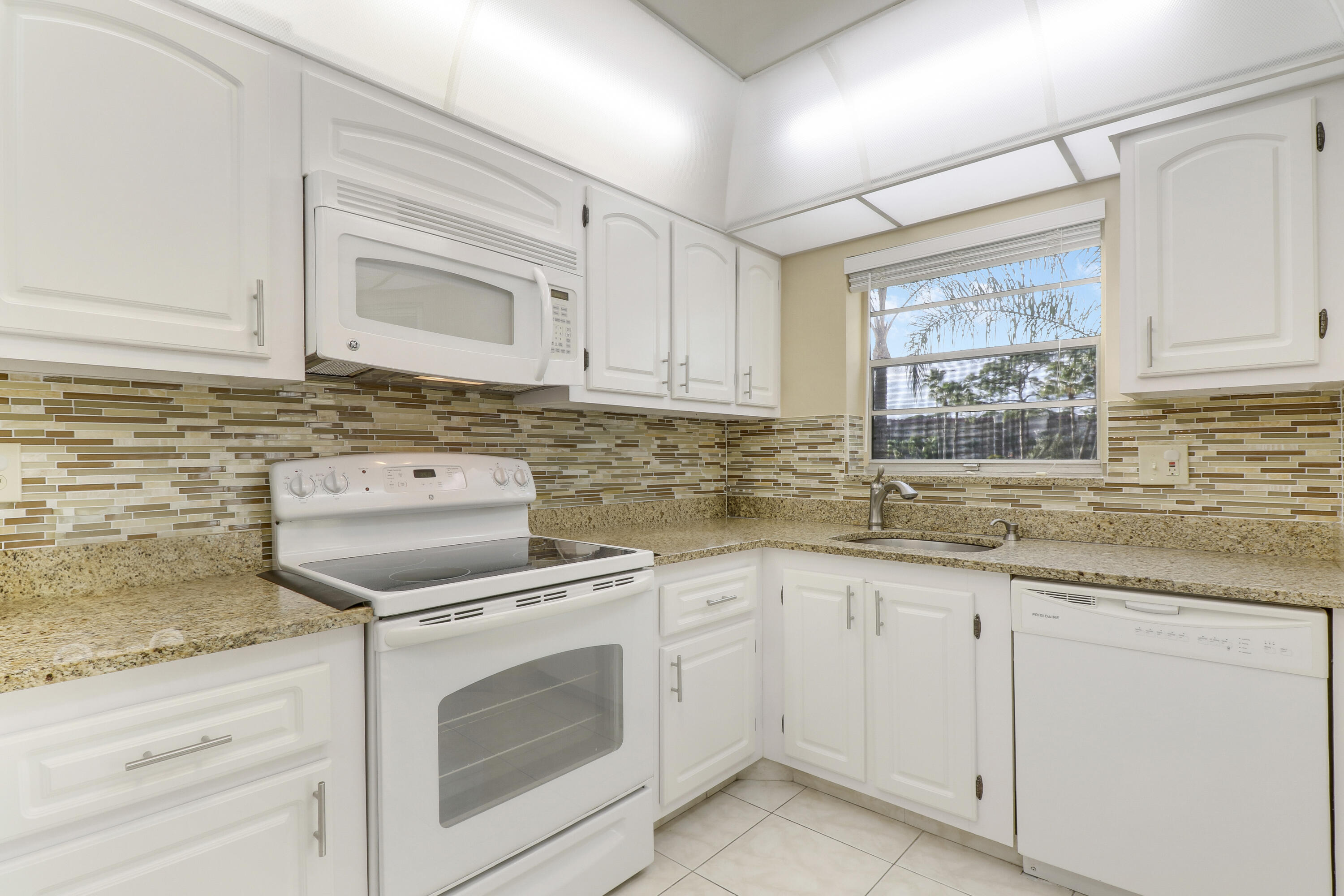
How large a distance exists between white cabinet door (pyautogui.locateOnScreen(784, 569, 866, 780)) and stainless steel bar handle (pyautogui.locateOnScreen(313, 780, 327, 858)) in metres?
1.46

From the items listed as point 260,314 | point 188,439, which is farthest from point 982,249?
point 188,439

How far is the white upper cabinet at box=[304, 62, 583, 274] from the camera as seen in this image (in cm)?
151

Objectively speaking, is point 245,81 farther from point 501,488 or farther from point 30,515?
point 501,488

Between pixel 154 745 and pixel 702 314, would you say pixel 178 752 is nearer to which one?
pixel 154 745

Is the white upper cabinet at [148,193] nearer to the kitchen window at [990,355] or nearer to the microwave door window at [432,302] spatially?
the microwave door window at [432,302]

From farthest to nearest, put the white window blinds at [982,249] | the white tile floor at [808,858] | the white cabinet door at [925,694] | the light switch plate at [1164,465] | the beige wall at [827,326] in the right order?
the beige wall at [827,326], the white window blinds at [982,249], the light switch plate at [1164,465], the white cabinet door at [925,694], the white tile floor at [808,858]

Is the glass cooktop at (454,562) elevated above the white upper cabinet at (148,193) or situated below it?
below

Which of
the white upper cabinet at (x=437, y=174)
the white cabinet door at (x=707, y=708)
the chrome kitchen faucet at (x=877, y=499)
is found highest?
the white upper cabinet at (x=437, y=174)

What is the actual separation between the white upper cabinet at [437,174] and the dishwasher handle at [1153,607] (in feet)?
5.72

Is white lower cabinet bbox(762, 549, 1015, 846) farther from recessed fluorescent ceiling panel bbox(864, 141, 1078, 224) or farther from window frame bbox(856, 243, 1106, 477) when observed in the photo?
recessed fluorescent ceiling panel bbox(864, 141, 1078, 224)

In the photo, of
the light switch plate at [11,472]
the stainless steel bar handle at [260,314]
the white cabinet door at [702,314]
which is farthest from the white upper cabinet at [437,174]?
the light switch plate at [11,472]

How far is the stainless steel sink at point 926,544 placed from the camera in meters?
2.34

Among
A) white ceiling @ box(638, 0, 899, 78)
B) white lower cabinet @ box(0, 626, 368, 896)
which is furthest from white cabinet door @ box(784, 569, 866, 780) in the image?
white ceiling @ box(638, 0, 899, 78)

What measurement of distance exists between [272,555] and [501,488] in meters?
0.63
